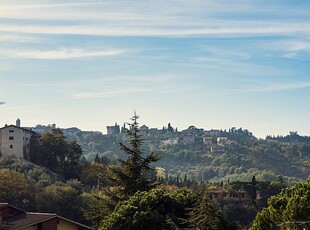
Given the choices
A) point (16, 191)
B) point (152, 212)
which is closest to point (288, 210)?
point (152, 212)

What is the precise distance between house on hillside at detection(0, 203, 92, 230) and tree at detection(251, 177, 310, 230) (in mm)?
18088

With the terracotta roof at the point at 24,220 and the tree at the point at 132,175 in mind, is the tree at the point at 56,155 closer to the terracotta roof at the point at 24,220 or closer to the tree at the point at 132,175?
the terracotta roof at the point at 24,220

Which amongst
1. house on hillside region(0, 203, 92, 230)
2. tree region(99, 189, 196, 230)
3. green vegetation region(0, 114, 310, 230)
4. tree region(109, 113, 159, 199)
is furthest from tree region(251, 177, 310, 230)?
house on hillside region(0, 203, 92, 230)

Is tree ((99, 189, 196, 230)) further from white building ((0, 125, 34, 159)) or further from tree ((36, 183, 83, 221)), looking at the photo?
white building ((0, 125, 34, 159))

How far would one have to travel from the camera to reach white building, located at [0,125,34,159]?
88.8 meters

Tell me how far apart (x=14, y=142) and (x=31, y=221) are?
158ft

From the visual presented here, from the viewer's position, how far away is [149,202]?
2595 cm

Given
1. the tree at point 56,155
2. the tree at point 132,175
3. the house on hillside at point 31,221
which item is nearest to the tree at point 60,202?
the house on hillside at point 31,221

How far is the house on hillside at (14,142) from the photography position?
88750 millimetres

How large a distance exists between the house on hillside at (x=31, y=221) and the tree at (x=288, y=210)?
18.1 metres

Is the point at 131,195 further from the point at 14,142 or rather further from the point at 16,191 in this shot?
the point at 14,142

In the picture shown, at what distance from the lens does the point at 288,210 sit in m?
26.4

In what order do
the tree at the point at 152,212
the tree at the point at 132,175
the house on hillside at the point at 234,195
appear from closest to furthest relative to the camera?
1. the tree at the point at 152,212
2. the tree at the point at 132,175
3. the house on hillside at the point at 234,195

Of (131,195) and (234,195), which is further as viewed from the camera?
(234,195)
